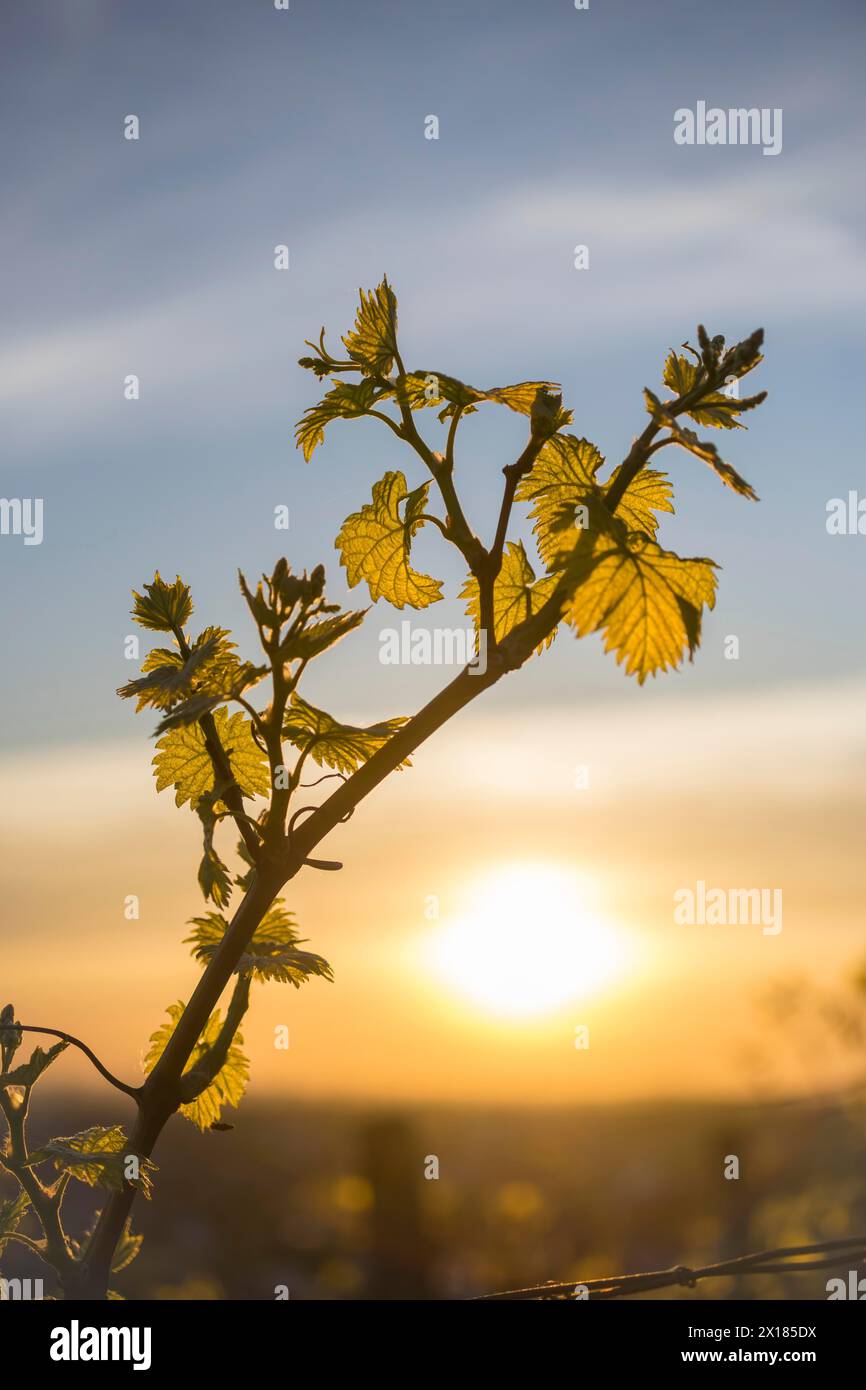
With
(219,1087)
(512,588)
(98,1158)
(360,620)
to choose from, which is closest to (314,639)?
(360,620)

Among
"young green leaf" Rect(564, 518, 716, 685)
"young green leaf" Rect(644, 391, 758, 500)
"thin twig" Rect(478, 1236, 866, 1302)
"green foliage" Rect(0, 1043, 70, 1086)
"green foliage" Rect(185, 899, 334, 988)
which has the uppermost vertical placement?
"young green leaf" Rect(644, 391, 758, 500)

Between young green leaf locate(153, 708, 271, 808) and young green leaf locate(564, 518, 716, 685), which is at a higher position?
young green leaf locate(564, 518, 716, 685)

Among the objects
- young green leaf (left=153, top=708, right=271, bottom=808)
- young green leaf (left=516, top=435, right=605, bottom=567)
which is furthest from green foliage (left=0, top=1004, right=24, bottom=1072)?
young green leaf (left=516, top=435, right=605, bottom=567)

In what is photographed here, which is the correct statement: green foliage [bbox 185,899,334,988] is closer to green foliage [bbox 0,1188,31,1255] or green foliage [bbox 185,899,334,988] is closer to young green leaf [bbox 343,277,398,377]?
green foliage [bbox 0,1188,31,1255]

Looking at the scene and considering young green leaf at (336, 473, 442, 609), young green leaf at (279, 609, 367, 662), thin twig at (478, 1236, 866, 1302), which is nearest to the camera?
young green leaf at (279, 609, 367, 662)

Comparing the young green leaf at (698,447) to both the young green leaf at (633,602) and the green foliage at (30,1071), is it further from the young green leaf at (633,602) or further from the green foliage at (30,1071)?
the green foliage at (30,1071)

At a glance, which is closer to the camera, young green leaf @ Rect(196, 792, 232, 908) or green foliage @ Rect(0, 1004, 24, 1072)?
young green leaf @ Rect(196, 792, 232, 908)
